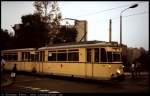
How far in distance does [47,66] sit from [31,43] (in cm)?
2709

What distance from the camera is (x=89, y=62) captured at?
2383 centimetres

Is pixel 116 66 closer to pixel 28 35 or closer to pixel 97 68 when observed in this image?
pixel 97 68

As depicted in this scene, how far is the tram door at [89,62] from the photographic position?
930 inches

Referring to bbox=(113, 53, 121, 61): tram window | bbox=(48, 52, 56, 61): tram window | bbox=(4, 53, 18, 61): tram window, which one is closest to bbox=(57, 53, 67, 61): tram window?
bbox=(48, 52, 56, 61): tram window

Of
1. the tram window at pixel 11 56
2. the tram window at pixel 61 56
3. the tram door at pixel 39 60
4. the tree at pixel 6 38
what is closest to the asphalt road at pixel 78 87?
the tram window at pixel 61 56

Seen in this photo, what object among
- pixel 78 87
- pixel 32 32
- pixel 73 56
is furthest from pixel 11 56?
pixel 32 32

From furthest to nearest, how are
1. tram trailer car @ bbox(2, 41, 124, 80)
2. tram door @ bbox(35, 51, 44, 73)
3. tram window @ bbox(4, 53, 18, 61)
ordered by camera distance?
tram window @ bbox(4, 53, 18, 61) → tram door @ bbox(35, 51, 44, 73) → tram trailer car @ bbox(2, 41, 124, 80)

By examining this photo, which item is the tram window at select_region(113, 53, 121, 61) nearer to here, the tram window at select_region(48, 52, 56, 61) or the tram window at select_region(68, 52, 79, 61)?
the tram window at select_region(68, 52, 79, 61)

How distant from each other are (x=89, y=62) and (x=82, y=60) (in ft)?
2.65

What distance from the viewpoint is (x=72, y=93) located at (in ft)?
58.8

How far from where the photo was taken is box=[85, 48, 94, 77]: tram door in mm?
23609

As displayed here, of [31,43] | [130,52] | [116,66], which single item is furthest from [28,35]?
[116,66]

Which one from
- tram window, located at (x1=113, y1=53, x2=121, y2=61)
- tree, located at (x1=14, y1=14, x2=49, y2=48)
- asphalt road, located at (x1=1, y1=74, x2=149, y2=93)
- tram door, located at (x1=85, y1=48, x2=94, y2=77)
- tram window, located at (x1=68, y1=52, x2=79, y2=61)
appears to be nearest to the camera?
asphalt road, located at (x1=1, y1=74, x2=149, y2=93)

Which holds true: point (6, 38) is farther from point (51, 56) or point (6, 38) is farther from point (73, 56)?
point (73, 56)
